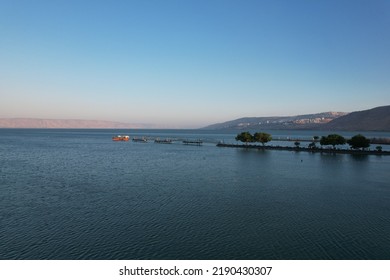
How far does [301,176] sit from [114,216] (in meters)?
28.0

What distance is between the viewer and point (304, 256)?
56.0 ft

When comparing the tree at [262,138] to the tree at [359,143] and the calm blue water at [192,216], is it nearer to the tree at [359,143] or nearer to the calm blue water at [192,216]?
the tree at [359,143]

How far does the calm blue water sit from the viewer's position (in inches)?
695

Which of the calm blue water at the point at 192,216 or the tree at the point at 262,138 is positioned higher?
the tree at the point at 262,138

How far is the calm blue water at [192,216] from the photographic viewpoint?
17641 mm

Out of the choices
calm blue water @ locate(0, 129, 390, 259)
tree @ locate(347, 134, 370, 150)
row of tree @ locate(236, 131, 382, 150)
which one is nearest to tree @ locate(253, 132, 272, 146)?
row of tree @ locate(236, 131, 382, 150)

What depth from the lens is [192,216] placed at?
23609 mm

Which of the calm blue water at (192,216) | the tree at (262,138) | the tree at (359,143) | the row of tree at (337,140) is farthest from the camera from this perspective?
the tree at (262,138)

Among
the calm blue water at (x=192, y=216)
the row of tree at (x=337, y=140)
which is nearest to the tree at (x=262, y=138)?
the row of tree at (x=337, y=140)

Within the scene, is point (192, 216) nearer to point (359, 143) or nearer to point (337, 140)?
point (359, 143)

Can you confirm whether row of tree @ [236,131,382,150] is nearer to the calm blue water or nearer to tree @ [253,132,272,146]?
tree @ [253,132,272,146]

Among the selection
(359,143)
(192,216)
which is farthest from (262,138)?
(192,216)

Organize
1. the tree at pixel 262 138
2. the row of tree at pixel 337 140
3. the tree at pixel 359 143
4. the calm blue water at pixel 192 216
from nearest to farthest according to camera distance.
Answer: the calm blue water at pixel 192 216 < the tree at pixel 359 143 < the row of tree at pixel 337 140 < the tree at pixel 262 138

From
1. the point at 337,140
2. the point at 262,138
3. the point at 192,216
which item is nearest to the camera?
the point at 192,216
